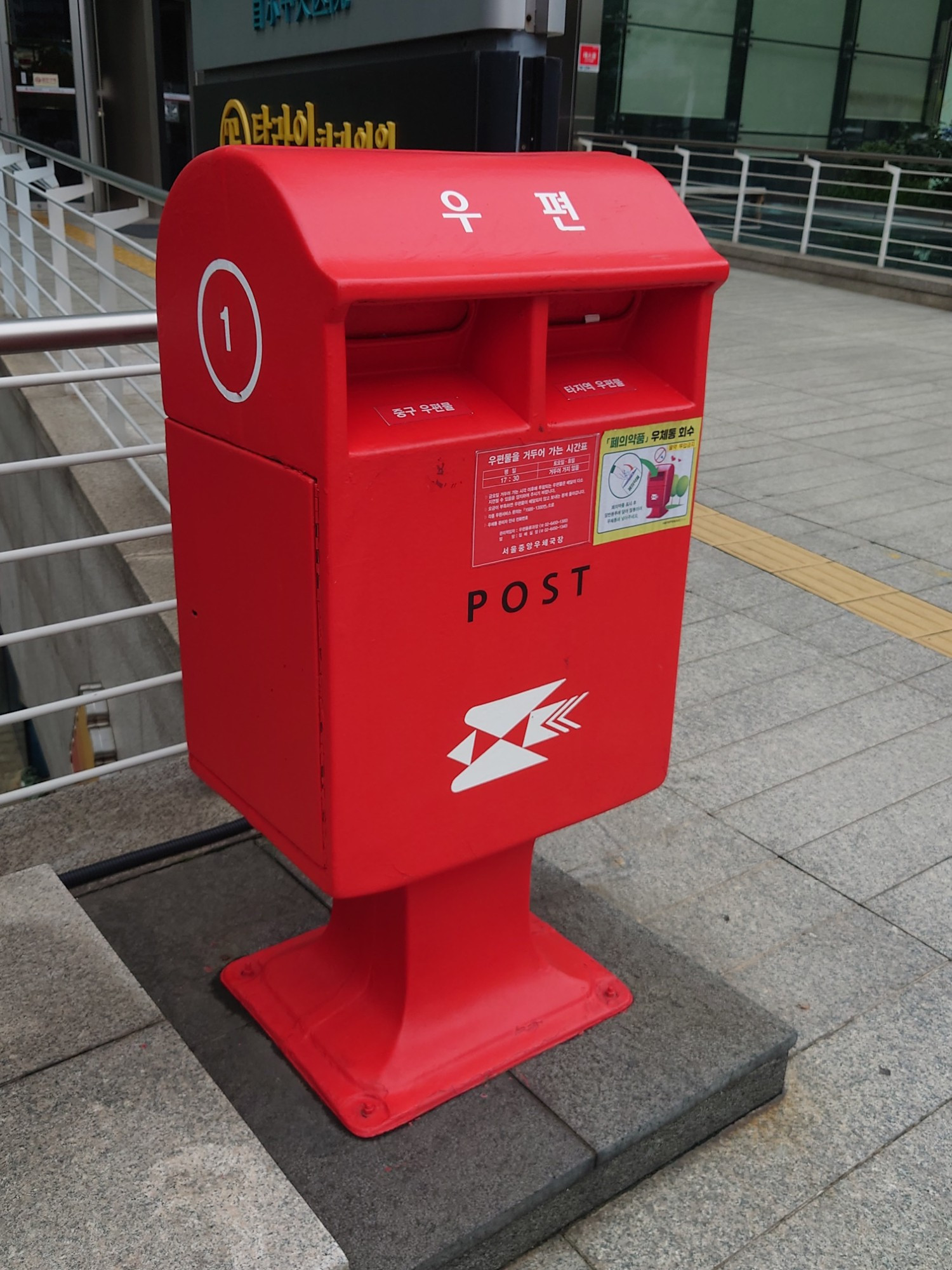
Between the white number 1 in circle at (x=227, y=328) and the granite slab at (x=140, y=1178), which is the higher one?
the white number 1 in circle at (x=227, y=328)

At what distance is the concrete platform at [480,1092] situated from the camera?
176cm

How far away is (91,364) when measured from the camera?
22.0ft

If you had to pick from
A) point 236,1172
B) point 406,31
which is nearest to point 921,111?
point 406,31

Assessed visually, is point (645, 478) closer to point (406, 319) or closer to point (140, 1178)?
point (406, 319)

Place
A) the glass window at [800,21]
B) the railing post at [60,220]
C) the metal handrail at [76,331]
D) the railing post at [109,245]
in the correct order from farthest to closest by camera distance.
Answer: the glass window at [800,21], the railing post at [60,220], the railing post at [109,245], the metal handrail at [76,331]

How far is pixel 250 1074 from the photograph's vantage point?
2.00 metres

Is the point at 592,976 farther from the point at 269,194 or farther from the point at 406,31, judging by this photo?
the point at 406,31

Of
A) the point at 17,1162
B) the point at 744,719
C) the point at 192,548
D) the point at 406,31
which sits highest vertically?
the point at 406,31

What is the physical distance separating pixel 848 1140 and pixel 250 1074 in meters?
1.07

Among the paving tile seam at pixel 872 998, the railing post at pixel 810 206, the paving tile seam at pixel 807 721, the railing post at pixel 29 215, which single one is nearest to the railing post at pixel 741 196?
the railing post at pixel 810 206

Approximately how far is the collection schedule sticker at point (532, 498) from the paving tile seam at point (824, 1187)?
3.77 ft

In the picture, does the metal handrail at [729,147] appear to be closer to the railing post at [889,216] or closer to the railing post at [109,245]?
the railing post at [889,216]

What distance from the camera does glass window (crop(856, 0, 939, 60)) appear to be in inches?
704

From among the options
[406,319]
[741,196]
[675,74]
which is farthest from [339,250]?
[675,74]
